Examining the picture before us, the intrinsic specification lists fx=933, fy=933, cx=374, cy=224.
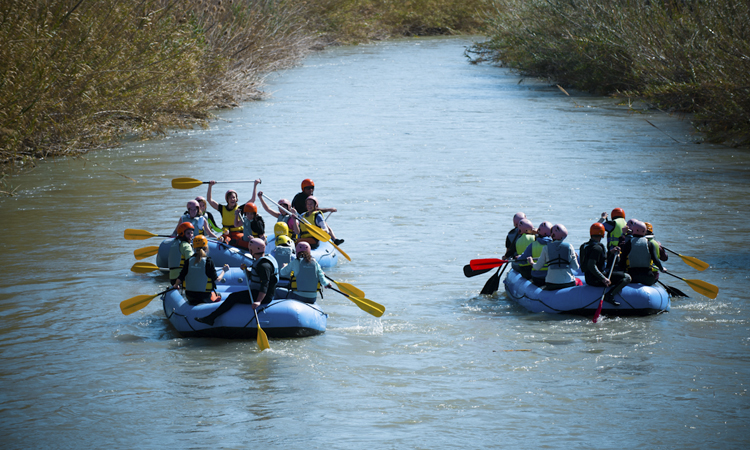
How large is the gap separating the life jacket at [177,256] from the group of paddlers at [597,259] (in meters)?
3.60

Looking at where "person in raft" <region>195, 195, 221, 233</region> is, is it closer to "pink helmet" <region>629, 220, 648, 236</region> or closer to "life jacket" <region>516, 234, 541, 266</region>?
"life jacket" <region>516, 234, 541, 266</region>

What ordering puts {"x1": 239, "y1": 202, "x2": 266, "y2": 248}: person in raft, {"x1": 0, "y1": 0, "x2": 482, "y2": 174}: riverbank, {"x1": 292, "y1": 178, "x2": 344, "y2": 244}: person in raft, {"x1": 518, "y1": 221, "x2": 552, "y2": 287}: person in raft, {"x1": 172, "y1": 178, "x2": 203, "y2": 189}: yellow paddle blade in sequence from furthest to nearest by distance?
{"x1": 0, "y1": 0, "x2": 482, "y2": 174}: riverbank
{"x1": 172, "y1": 178, "x2": 203, "y2": 189}: yellow paddle blade
{"x1": 292, "y1": 178, "x2": 344, "y2": 244}: person in raft
{"x1": 239, "y1": 202, "x2": 266, "y2": 248}: person in raft
{"x1": 518, "y1": 221, "x2": 552, "y2": 287}: person in raft

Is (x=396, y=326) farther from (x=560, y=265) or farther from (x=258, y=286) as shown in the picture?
(x=560, y=265)

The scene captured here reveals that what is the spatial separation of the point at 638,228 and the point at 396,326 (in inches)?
105

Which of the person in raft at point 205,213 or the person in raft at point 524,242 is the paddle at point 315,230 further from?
the person in raft at point 524,242

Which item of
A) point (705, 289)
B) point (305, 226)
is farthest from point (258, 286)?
point (705, 289)

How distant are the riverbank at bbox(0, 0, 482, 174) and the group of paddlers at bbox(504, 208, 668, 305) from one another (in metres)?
8.57

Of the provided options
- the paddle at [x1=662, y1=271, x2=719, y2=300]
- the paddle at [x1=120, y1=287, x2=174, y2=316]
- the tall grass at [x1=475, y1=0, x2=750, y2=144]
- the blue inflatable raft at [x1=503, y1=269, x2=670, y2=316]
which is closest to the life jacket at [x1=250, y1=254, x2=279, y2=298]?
the paddle at [x1=120, y1=287, x2=174, y2=316]

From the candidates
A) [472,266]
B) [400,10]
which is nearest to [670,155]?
[472,266]

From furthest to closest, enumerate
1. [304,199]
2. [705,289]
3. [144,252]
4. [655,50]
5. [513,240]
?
1. [655,50]
2. [304,199]
3. [144,252]
4. [513,240]
5. [705,289]

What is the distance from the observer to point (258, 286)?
892cm

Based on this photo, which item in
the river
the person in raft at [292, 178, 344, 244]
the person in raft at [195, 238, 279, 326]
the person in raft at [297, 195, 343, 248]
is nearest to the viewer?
the river

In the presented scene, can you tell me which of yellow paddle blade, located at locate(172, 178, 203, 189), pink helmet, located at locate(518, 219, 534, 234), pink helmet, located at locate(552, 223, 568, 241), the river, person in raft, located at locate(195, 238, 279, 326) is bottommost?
the river

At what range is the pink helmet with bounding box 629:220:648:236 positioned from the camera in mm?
9505
